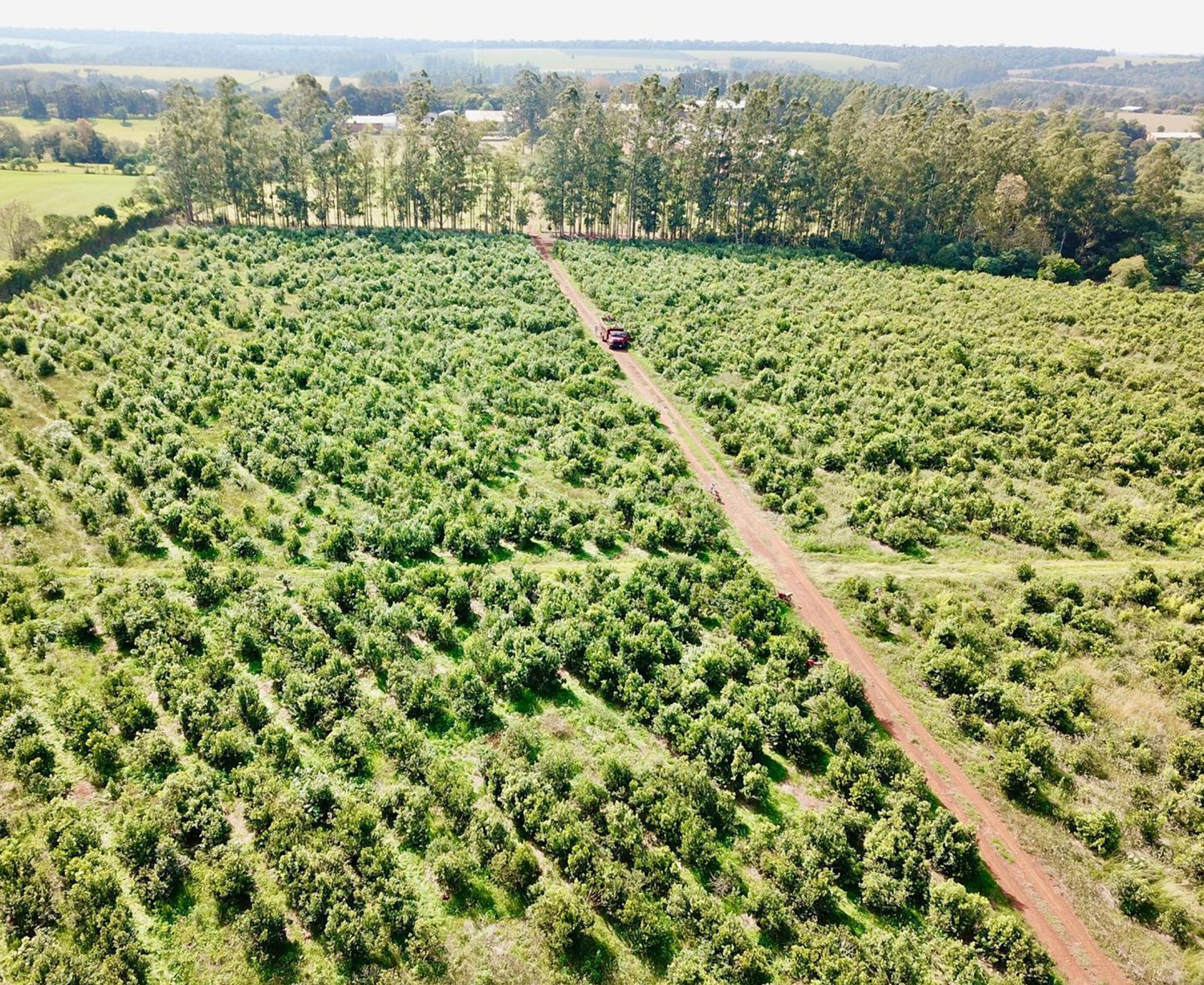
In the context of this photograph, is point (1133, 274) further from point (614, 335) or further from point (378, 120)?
point (378, 120)

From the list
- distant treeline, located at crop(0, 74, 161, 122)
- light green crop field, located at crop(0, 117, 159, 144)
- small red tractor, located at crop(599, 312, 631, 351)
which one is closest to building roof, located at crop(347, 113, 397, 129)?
light green crop field, located at crop(0, 117, 159, 144)

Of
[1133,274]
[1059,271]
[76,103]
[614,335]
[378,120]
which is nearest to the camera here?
[614,335]

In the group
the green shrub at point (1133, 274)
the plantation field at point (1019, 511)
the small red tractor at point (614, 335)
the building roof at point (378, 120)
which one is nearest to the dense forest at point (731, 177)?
the green shrub at point (1133, 274)

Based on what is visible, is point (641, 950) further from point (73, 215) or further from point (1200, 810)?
point (73, 215)

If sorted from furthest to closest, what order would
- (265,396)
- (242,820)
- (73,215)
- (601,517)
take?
(73,215)
(265,396)
(601,517)
(242,820)

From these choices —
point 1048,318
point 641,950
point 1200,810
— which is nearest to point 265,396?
point 641,950

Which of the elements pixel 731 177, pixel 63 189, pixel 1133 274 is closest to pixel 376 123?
pixel 63 189
